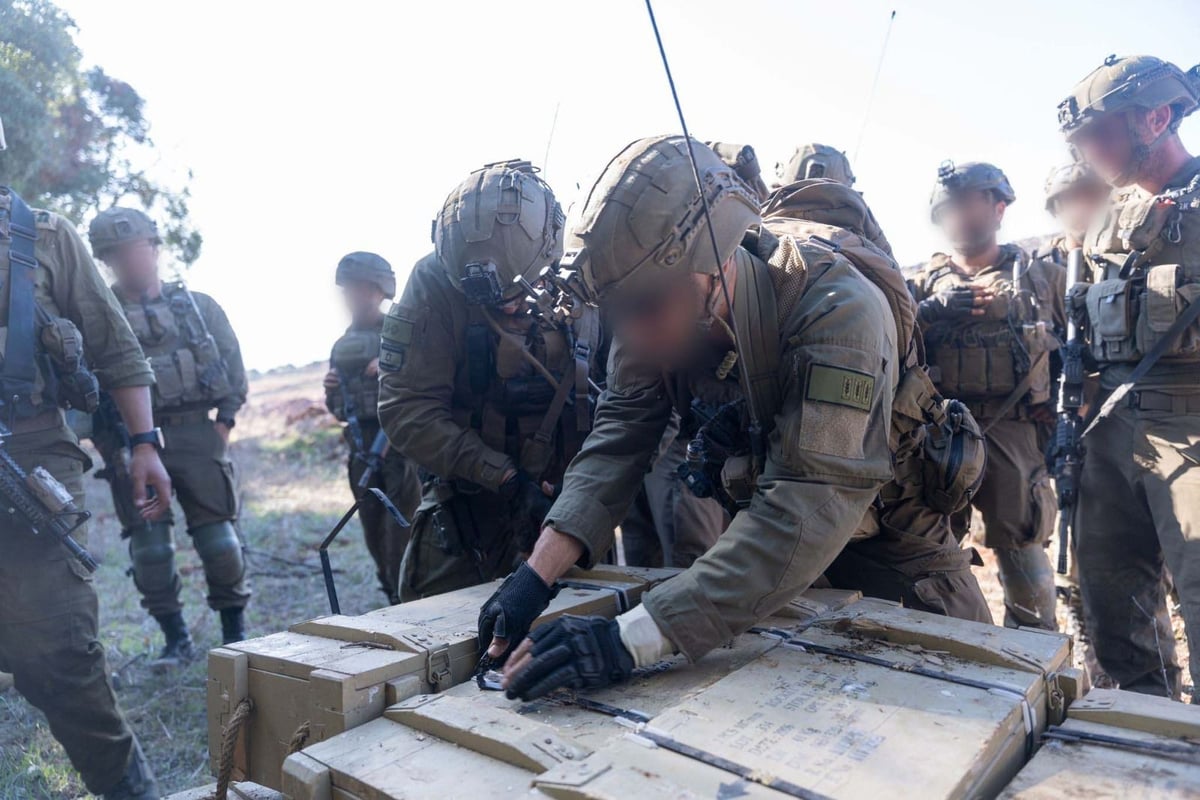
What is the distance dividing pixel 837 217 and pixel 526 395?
136 centimetres

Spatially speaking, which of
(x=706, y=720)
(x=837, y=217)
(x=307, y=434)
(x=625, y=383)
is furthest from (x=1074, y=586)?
(x=307, y=434)

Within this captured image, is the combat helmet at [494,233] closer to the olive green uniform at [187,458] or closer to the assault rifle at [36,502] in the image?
the assault rifle at [36,502]

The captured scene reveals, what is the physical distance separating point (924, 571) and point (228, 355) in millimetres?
4566

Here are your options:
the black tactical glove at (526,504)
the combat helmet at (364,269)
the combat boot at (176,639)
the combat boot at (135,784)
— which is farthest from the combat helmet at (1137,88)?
the combat boot at (176,639)

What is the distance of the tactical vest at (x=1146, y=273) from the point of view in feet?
10.4

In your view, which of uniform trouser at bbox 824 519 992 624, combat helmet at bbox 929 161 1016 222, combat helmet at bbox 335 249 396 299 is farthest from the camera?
combat helmet at bbox 335 249 396 299

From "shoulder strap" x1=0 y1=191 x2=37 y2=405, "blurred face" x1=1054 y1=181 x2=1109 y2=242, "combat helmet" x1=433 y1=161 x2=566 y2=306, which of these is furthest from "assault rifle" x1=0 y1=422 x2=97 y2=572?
"blurred face" x1=1054 y1=181 x2=1109 y2=242

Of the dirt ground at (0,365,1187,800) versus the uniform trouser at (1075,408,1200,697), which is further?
the dirt ground at (0,365,1187,800)

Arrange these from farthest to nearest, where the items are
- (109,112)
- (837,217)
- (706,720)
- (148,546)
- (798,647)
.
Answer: (109,112) → (148,546) → (837,217) → (798,647) → (706,720)

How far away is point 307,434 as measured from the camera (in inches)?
575

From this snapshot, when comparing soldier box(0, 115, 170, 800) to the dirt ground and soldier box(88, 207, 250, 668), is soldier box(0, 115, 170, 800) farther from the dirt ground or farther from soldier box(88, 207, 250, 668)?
soldier box(88, 207, 250, 668)

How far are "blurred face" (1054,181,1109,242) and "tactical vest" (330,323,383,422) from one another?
4.23 meters

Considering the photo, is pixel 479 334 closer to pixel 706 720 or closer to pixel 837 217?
pixel 837 217

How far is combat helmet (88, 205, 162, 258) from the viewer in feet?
17.4
